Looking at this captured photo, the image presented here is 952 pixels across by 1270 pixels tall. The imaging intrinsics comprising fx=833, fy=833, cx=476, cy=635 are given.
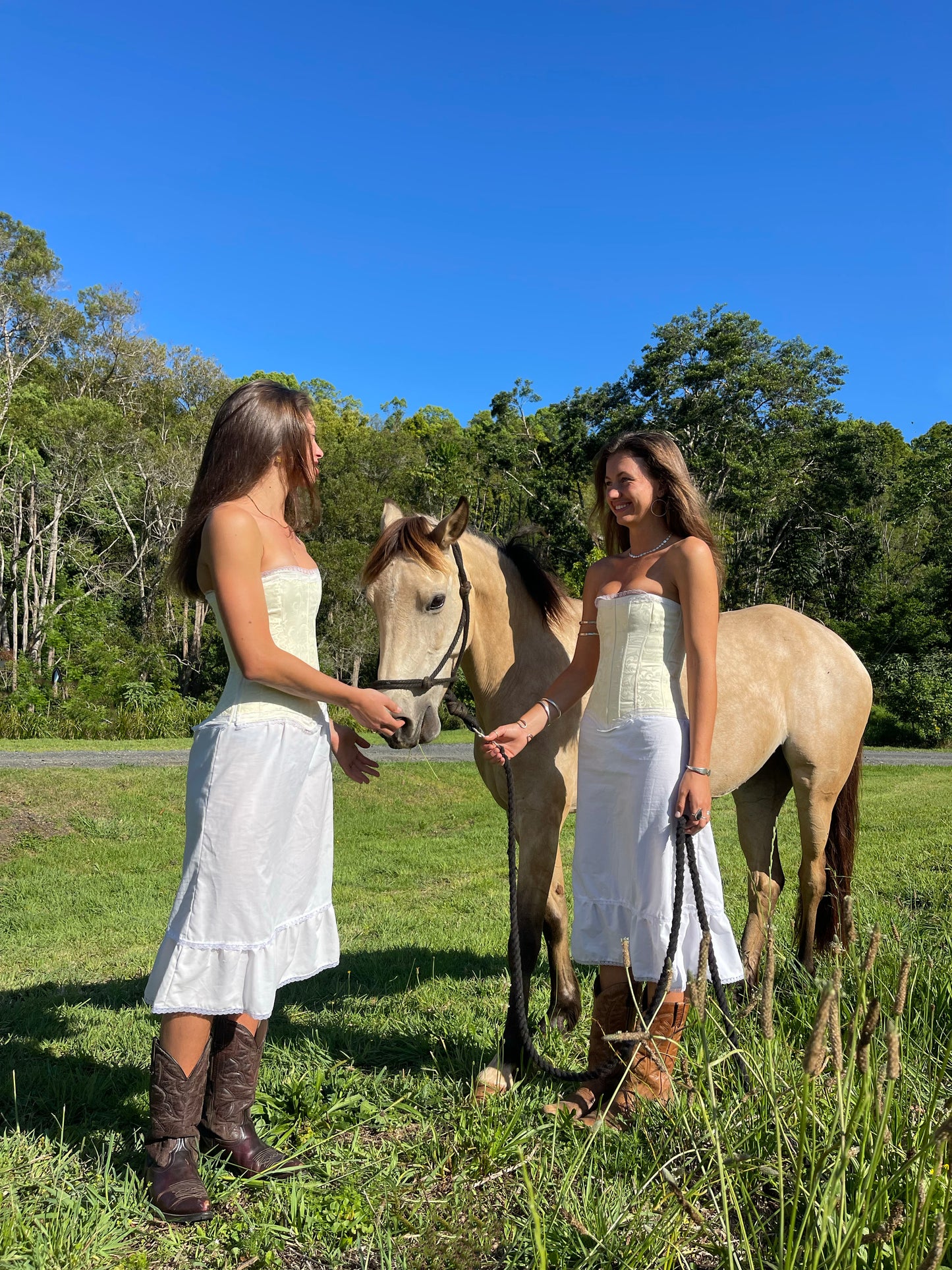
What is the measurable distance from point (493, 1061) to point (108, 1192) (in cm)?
137

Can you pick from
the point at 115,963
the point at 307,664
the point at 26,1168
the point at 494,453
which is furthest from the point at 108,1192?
the point at 494,453

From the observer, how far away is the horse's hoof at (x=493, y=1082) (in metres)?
2.92

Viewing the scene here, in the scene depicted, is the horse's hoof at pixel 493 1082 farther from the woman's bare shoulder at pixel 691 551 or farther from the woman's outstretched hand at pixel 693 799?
the woman's bare shoulder at pixel 691 551

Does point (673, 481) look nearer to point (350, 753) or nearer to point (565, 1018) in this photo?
point (350, 753)

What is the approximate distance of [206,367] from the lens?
124 feet

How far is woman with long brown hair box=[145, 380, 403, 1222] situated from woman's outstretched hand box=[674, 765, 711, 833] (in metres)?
0.96

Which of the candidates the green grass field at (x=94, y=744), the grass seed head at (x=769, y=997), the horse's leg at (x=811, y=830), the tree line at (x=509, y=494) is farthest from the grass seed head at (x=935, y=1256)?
the tree line at (x=509, y=494)

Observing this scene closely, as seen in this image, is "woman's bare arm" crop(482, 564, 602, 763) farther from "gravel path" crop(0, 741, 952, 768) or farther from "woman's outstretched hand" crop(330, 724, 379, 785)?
"gravel path" crop(0, 741, 952, 768)

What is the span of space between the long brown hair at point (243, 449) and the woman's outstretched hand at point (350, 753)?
654mm

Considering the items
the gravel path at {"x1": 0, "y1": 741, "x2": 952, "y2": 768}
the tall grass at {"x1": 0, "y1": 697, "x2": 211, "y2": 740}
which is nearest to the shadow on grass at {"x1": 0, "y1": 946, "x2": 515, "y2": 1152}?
the gravel path at {"x1": 0, "y1": 741, "x2": 952, "y2": 768}

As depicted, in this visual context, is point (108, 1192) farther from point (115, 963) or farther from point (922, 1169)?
point (115, 963)

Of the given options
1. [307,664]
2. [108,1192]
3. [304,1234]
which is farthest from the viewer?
[307,664]

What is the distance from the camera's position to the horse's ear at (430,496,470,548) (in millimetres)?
3264

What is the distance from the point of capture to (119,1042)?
145 inches
